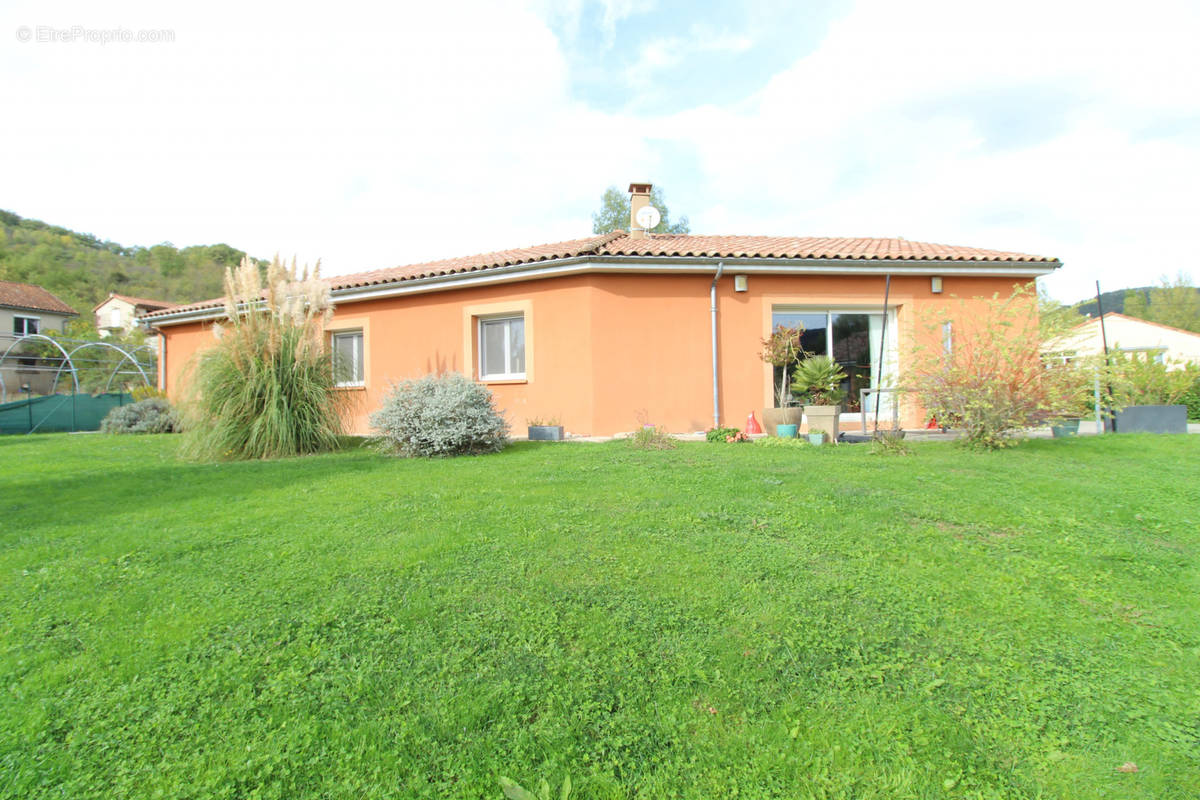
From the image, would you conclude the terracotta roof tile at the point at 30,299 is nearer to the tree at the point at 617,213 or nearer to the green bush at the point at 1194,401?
the tree at the point at 617,213

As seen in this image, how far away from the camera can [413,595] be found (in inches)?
107

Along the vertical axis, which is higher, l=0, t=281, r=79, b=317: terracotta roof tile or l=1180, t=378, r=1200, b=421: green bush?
l=0, t=281, r=79, b=317: terracotta roof tile

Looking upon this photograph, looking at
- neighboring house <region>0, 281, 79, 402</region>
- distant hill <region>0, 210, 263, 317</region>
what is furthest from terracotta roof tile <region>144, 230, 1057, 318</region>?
distant hill <region>0, 210, 263, 317</region>

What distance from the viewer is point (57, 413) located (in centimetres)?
1482

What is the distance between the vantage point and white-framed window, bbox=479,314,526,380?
31.7ft

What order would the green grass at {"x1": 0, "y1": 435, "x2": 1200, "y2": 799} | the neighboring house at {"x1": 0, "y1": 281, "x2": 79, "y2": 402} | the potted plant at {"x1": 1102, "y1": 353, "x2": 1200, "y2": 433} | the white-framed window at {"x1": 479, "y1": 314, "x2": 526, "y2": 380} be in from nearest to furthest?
the green grass at {"x1": 0, "y1": 435, "x2": 1200, "y2": 799} < the potted plant at {"x1": 1102, "y1": 353, "x2": 1200, "y2": 433} < the white-framed window at {"x1": 479, "y1": 314, "x2": 526, "y2": 380} < the neighboring house at {"x1": 0, "y1": 281, "x2": 79, "y2": 402}

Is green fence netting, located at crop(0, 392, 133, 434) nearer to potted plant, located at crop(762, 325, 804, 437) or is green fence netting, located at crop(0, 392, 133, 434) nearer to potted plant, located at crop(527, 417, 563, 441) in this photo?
potted plant, located at crop(527, 417, 563, 441)

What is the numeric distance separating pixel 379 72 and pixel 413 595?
8.83 meters

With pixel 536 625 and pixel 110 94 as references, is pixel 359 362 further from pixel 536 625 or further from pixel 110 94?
pixel 536 625

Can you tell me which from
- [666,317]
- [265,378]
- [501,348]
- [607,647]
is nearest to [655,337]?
[666,317]

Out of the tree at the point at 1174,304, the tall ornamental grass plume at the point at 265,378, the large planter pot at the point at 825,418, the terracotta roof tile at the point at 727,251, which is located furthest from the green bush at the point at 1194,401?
→ the tree at the point at 1174,304

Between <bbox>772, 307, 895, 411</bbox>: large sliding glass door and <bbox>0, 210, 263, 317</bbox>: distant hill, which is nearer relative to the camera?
<bbox>772, 307, 895, 411</bbox>: large sliding glass door

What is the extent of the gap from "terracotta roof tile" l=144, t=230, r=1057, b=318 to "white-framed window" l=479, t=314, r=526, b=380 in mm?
1021

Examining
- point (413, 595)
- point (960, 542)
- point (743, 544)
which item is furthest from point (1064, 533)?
point (413, 595)
